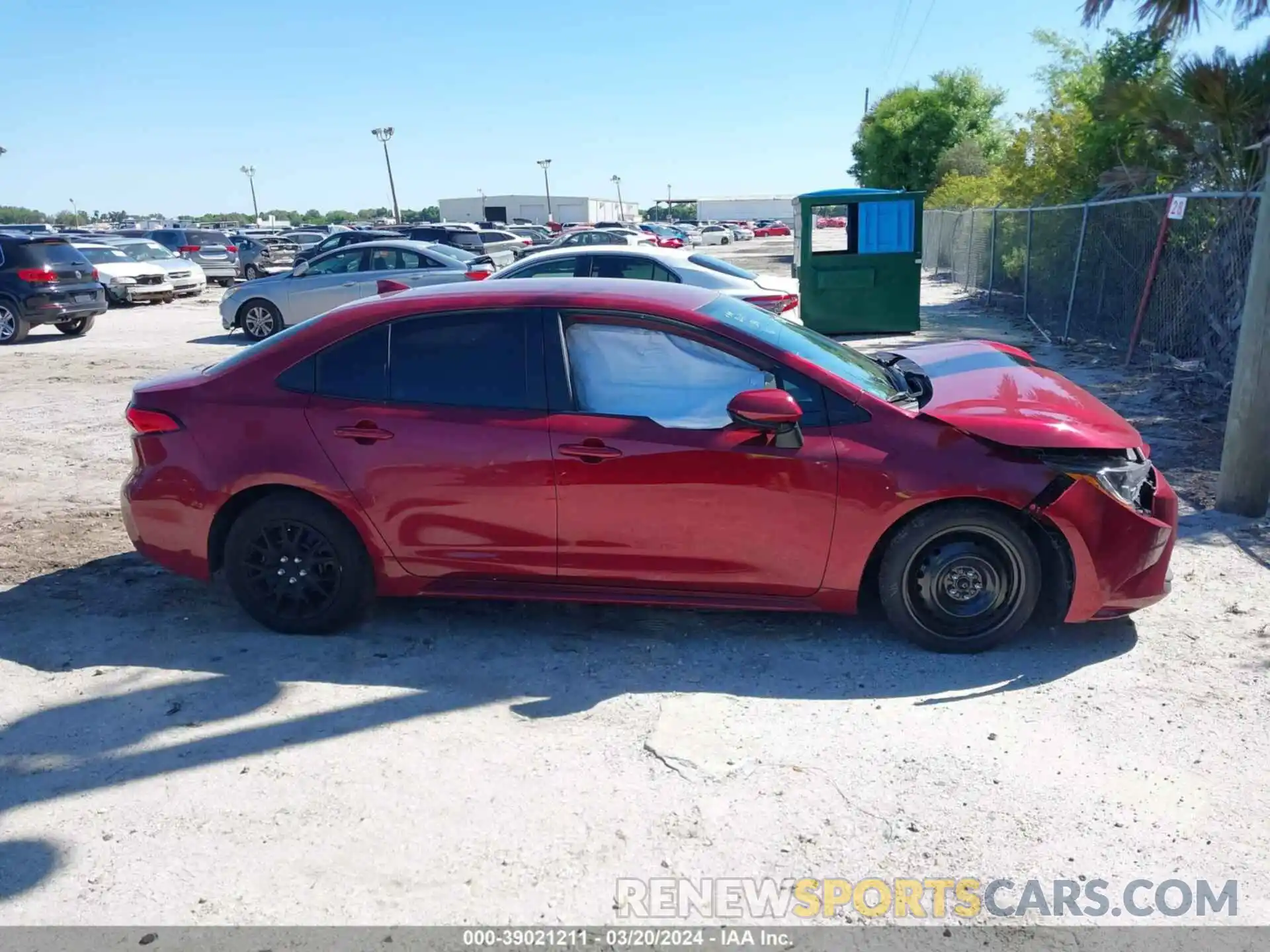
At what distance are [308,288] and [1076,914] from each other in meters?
14.7

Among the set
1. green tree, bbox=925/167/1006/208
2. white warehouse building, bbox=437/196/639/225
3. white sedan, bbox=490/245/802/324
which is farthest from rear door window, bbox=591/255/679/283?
white warehouse building, bbox=437/196/639/225

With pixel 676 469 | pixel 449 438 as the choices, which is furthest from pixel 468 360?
pixel 676 469

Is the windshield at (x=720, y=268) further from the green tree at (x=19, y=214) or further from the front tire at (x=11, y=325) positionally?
the green tree at (x=19, y=214)

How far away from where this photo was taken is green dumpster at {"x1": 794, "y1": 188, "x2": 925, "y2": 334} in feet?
49.8

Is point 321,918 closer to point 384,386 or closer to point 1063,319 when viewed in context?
point 384,386

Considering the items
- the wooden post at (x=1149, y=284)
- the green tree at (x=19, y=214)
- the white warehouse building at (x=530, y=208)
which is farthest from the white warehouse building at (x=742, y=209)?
the wooden post at (x=1149, y=284)

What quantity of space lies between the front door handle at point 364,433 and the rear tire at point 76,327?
1499 cm

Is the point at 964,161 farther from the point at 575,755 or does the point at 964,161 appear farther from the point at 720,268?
the point at 575,755

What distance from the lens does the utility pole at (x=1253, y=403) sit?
19.6 ft

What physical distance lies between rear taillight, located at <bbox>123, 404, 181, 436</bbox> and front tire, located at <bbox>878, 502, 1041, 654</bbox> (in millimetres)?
3301

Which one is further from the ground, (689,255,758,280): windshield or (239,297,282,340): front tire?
(689,255,758,280): windshield

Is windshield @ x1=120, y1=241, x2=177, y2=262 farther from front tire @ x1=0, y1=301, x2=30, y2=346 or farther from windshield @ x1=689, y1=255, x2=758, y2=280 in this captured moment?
windshield @ x1=689, y1=255, x2=758, y2=280

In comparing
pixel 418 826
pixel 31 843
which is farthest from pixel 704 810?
pixel 31 843

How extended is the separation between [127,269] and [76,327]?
206 inches
